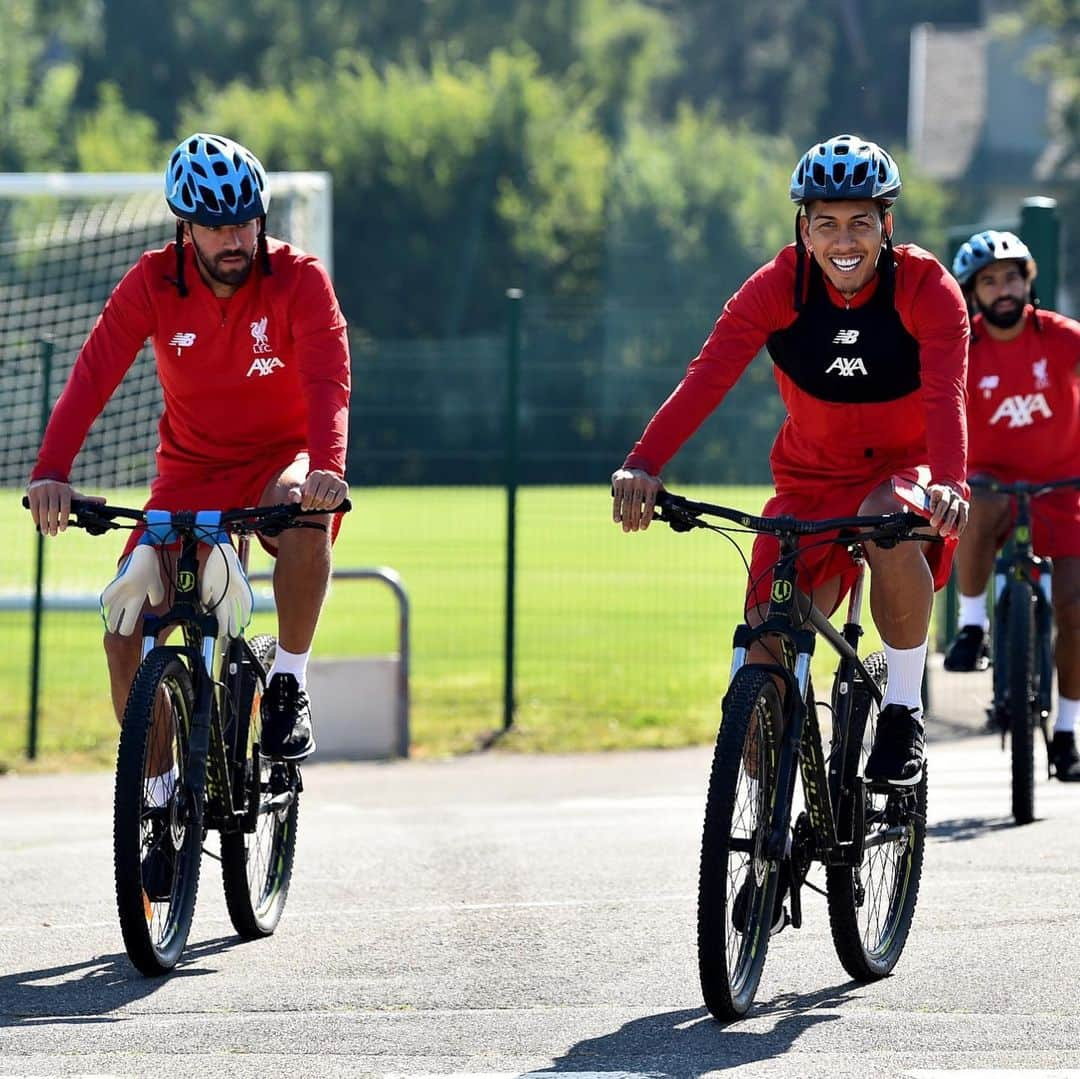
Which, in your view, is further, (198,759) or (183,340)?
(183,340)

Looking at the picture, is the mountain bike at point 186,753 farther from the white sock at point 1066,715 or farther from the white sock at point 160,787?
the white sock at point 1066,715

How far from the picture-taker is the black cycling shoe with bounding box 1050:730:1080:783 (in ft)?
33.1

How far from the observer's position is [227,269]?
722 cm

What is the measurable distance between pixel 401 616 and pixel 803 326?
597cm

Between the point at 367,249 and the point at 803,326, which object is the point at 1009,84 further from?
the point at 803,326

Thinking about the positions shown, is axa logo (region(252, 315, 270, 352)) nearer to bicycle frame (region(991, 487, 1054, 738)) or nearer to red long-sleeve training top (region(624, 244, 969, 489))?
red long-sleeve training top (region(624, 244, 969, 489))

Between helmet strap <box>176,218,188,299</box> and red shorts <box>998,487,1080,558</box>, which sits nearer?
helmet strap <box>176,218,188,299</box>

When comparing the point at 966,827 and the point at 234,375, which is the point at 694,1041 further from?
the point at 966,827

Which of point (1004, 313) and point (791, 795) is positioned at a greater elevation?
point (1004, 313)

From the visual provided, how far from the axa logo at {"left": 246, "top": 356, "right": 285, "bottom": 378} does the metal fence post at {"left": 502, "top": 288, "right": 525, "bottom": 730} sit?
586 centimetres

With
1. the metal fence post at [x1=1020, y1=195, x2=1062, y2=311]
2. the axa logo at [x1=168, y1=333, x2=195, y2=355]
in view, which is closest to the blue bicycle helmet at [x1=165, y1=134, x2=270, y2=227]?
the axa logo at [x1=168, y1=333, x2=195, y2=355]

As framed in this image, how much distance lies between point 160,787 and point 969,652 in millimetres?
4421

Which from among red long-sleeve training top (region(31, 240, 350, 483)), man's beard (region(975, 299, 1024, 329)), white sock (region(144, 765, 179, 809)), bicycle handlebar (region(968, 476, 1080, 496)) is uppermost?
man's beard (region(975, 299, 1024, 329))

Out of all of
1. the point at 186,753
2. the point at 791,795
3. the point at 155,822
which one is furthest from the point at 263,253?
the point at 791,795
